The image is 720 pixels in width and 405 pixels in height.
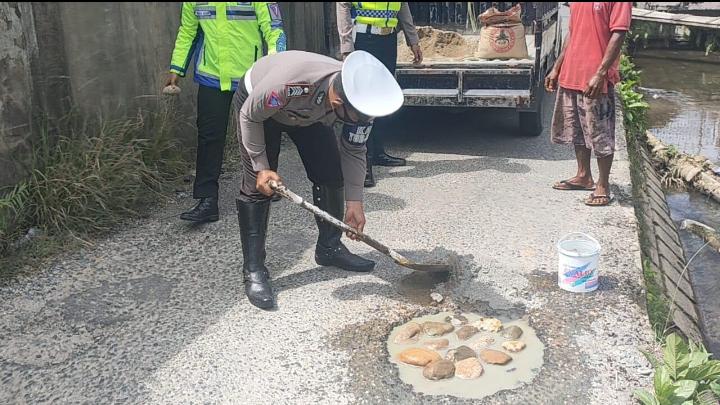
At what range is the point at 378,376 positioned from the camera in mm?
2975

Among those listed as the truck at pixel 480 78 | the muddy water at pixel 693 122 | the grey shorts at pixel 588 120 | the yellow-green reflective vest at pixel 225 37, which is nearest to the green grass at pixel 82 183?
the yellow-green reflective vest at pixel 225 37

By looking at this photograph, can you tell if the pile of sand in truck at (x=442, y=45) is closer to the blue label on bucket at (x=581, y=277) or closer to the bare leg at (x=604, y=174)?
the bare leg at (x=604, y=174)

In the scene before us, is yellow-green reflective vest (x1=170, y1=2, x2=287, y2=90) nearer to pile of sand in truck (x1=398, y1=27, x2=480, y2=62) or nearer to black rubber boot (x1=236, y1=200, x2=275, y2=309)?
black rubber boot (x1=236, y1=200, x2=275, y2=309)

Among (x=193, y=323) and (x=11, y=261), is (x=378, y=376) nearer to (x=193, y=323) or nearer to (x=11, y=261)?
(x=193, y=323)

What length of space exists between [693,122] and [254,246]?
6.98 metres

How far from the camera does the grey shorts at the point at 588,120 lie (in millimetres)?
4828

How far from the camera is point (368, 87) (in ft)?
9.96

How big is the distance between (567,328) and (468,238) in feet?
3.94

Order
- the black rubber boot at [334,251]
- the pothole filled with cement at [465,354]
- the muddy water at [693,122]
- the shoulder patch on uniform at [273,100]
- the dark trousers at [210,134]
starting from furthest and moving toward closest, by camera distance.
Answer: the muddy water at [693,122] → the dark trousers at [210,134] → the black rubber boot at [334,251] → the shoulder patch on uniform at [273,100] → the pothole filled with cement at [465,354]

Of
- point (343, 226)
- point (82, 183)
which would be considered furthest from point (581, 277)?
point (82, 183)

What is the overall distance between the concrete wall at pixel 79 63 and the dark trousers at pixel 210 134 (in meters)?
0.89

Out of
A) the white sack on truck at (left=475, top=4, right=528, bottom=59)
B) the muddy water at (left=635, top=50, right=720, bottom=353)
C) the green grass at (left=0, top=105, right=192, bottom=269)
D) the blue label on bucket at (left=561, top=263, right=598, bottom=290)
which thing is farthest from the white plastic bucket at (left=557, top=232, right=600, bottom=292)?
the white sack on truck at (left=475, top=4, right=528, bottom=59)

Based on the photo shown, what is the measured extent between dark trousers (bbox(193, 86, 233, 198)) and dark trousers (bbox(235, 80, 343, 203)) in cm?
87

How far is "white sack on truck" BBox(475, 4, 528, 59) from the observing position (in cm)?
621
